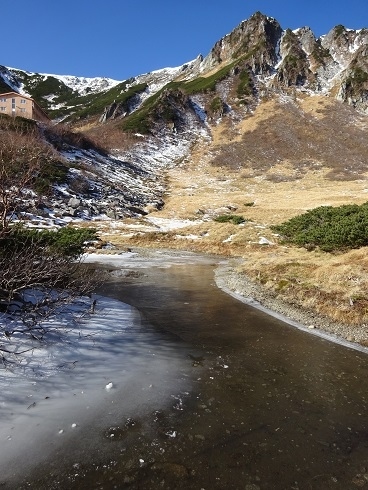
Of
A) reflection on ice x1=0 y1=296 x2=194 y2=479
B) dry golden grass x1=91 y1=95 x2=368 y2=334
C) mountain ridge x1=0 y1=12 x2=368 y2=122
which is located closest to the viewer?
reflection on ice x1=0 y1=296 x2=194 y2=479

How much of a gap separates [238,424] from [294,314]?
262 inches

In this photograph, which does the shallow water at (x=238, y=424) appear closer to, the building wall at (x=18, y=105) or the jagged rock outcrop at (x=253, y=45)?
the building wall at (x=18, y=105)

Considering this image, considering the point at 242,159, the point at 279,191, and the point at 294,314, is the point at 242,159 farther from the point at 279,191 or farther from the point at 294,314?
the point at 294,314

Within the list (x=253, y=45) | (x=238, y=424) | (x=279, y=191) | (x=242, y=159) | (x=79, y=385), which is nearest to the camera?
(x=238, y=424)

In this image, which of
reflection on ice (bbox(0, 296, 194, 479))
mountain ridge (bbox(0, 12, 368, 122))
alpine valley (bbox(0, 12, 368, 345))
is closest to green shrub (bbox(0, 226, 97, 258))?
alpine valley (bbox(0, 12, 368, 345))

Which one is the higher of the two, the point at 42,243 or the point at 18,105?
the point at 18,105

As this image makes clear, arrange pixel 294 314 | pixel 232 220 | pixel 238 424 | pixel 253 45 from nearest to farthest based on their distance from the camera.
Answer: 1. pixel 238 424
2. pixel 294 314
3. pixel 232 220
4. pixel 253 45

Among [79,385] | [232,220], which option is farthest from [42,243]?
[232,220]

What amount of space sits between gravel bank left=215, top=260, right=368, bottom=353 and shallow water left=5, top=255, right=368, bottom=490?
578 millimetres

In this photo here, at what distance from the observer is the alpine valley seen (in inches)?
643

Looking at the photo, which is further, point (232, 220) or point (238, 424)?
point (232, 220)

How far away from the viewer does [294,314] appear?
11.6 meters

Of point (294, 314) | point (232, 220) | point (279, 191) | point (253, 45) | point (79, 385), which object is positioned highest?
point (253, 45)

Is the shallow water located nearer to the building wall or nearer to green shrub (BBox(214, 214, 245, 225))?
green shrub (BBox(214, 214, 245, 225))
